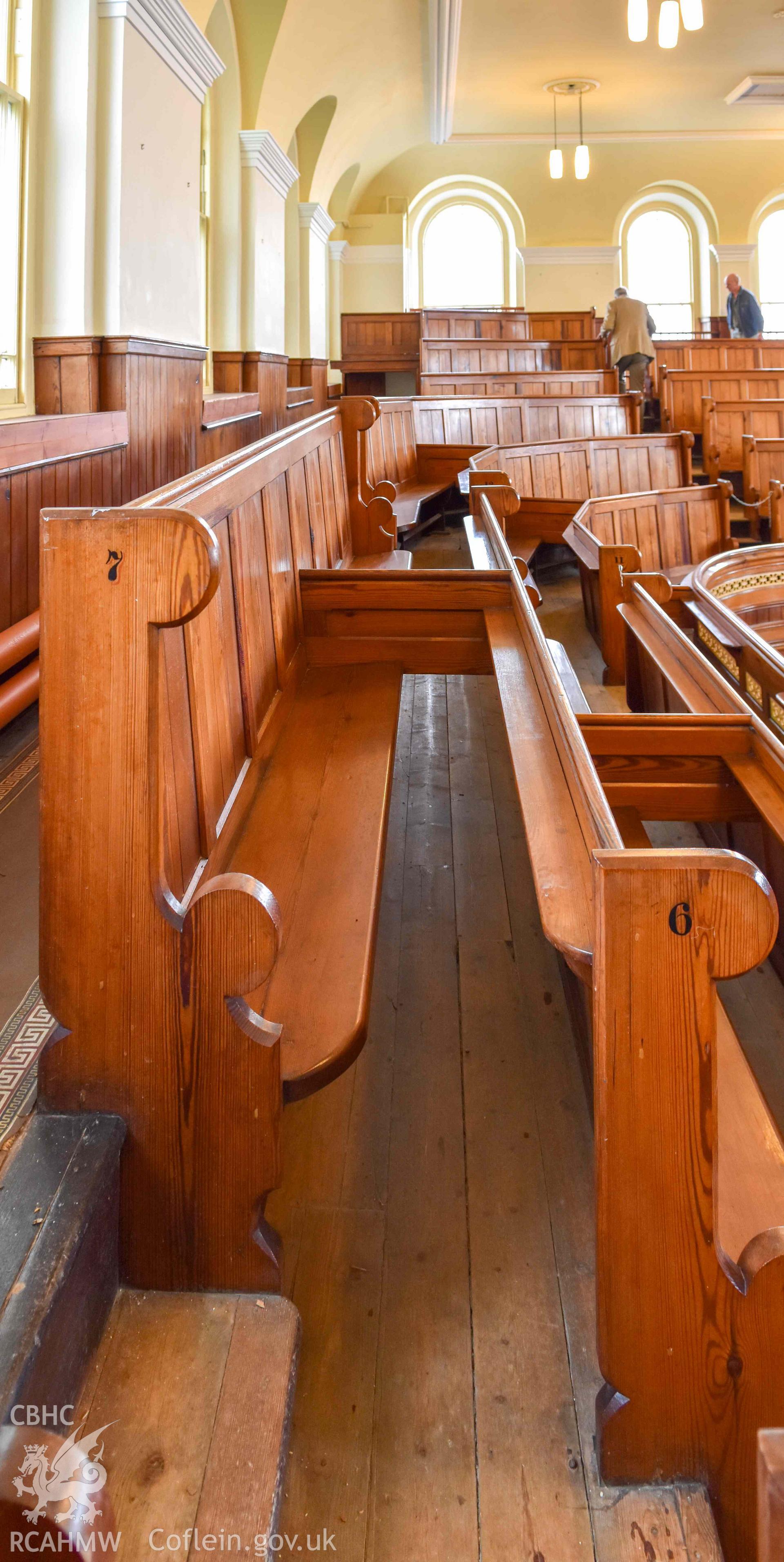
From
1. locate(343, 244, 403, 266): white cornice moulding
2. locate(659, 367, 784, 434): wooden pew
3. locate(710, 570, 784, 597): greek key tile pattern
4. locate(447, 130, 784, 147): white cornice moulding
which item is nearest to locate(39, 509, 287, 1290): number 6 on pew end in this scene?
locate(710, 570, 784, 597): greek key tile pattern

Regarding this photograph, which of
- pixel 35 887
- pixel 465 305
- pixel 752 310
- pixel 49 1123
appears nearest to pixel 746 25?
pixel 752 310

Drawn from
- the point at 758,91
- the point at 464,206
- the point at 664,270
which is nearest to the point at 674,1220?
the point at 758,91

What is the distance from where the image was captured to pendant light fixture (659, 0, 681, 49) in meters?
8.31

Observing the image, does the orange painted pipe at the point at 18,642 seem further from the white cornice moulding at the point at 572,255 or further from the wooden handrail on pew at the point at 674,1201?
the white cornice moulding at the point at 572,255

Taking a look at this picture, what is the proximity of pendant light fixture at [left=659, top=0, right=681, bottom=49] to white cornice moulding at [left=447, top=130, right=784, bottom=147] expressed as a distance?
694cm

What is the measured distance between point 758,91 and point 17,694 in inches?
541

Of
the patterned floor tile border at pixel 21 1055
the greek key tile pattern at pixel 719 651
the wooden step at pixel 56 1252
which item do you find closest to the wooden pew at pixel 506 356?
the greek key tile pattern at pixel 719 651

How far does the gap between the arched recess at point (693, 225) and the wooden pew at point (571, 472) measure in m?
9.61

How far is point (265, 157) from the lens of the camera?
27.5 feet

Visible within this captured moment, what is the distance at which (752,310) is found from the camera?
1227 cm

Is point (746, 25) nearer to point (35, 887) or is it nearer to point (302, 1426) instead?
point (35, 887)

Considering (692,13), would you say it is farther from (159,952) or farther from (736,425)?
(159,952)

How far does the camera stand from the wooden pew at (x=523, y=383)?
30.0 feet

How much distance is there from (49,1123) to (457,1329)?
1.93 feet
